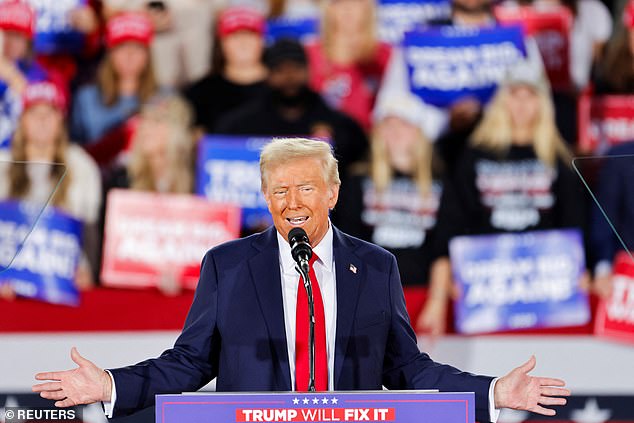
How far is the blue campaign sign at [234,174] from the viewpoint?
5387 millimetres

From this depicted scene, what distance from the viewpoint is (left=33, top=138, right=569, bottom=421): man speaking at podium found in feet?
7.00

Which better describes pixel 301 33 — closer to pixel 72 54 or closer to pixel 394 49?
pixel 394 49

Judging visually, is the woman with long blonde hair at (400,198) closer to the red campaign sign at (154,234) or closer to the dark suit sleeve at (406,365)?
the red campaign sign at (154,234)

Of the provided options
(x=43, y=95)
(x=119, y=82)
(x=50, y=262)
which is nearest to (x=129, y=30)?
(x=119, y=82)

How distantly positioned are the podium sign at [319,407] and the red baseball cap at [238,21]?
395cm

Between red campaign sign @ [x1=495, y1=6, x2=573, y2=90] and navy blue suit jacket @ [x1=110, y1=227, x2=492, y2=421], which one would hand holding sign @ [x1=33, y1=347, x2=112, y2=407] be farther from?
red campaign sign @ [x1=495, y1=6, x2=573, y2=90]

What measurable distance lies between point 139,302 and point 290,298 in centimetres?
322

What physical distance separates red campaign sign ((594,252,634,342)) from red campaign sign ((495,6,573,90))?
1.04m

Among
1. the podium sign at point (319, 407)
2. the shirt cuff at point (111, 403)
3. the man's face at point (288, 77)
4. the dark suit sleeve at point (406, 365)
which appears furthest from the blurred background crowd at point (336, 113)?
the podium sign at point (319, 407)

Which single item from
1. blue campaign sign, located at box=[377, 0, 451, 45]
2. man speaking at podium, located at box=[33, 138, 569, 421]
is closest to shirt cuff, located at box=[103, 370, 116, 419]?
man speaking at podium, located at box=[33, 138, 569, 421]

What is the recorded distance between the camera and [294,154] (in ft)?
7.06

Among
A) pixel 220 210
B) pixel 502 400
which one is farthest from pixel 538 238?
pixel 502 400

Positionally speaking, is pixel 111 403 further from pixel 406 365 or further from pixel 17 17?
pixel 17 17

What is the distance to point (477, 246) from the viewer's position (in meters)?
5.39
